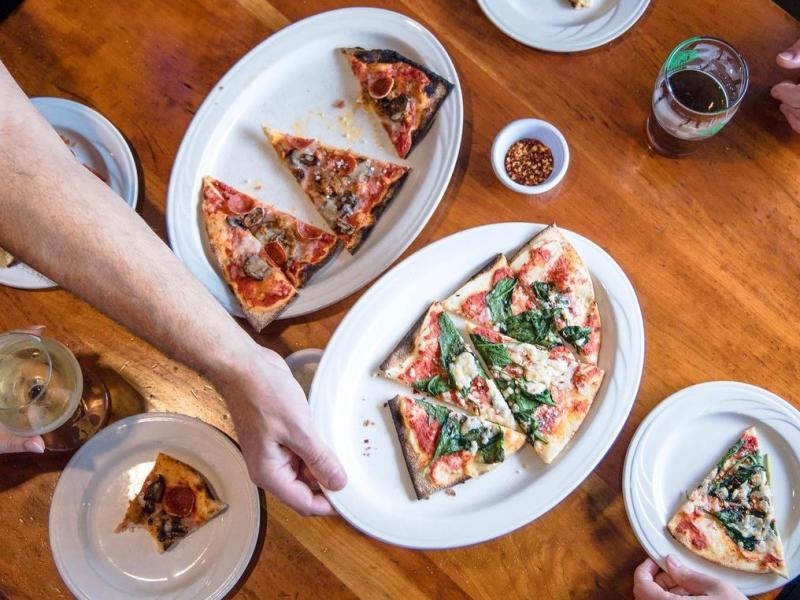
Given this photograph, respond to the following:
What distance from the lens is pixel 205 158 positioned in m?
3.16

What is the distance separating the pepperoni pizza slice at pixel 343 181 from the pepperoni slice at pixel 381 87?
271mm

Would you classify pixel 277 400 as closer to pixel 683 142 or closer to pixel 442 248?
pixel 442 248

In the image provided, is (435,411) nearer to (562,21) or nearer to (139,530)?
(139,530)

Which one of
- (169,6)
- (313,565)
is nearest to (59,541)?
(313,565)

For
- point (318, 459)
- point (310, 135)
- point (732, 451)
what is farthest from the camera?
point (310, 135)

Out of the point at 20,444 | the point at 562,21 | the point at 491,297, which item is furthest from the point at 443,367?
the point at 20,444

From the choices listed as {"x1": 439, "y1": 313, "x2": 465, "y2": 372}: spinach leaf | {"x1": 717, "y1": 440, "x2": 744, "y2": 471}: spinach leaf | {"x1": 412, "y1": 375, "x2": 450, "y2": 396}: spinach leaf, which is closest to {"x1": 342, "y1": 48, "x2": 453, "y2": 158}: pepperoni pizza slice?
{"x1": 439, "y1": 313, "x2": 465, "y2": 372}: spinach leaf

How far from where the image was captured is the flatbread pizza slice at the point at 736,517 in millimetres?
2771

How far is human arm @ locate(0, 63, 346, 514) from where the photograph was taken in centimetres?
243

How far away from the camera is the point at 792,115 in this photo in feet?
9.79

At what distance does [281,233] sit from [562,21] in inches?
59.6

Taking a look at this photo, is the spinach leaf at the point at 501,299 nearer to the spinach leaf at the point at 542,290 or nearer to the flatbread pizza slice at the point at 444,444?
the spinach leaf at the point at 542,290

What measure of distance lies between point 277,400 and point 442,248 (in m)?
0.91

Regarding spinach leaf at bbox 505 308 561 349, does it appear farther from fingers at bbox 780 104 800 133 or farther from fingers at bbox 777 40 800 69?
fingers at bbox 777 40 800 69
